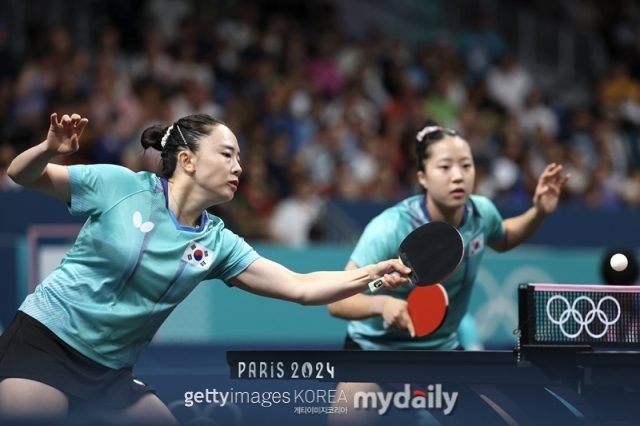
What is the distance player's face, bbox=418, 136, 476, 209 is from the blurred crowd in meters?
4.74

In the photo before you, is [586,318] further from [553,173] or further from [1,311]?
[1,311]

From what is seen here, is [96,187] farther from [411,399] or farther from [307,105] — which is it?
[307,105]

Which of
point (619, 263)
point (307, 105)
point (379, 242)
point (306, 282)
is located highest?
point (307, 105)

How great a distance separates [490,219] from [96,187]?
217 cm

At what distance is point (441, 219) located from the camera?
17.2 ft

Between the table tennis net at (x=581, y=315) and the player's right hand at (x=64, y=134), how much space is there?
5.64 feet

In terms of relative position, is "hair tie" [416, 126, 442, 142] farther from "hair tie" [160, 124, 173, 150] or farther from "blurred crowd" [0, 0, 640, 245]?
"blurred crowd" [0, 0, 640, 245]

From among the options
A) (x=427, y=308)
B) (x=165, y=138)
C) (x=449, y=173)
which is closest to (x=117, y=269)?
(x=165, y=138)

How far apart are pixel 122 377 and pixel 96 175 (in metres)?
0.77

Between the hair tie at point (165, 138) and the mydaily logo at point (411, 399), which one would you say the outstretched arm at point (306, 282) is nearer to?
the mydaily logo at point (411, 399)

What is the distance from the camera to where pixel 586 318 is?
395 cm

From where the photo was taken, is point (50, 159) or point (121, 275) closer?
point (50, 159)

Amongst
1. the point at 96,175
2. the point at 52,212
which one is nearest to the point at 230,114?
the point at 52,212

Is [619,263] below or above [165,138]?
below
